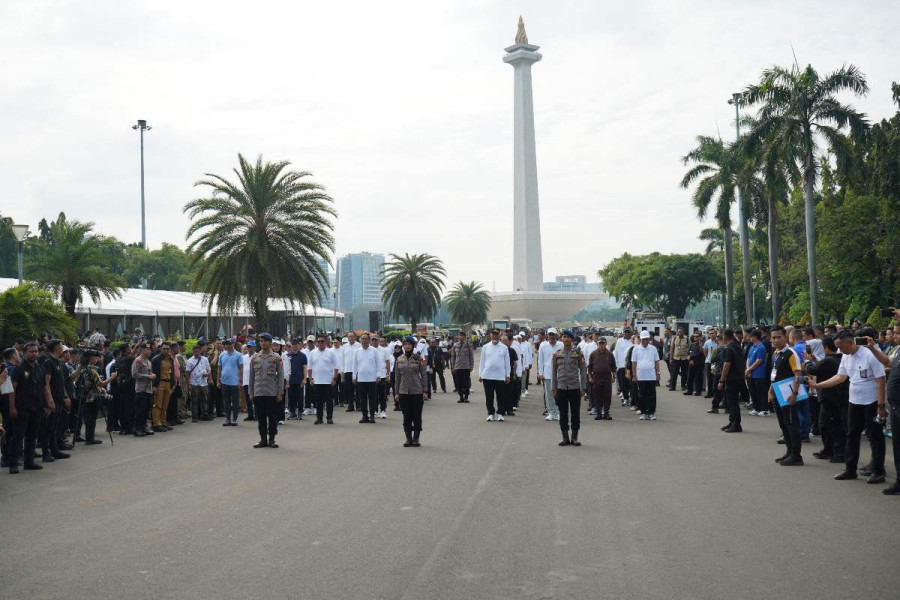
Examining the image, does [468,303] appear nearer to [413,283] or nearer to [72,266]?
[413,283]

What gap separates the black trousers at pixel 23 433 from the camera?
11.0 meters

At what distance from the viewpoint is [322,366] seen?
1738 cm

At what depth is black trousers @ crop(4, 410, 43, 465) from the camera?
10953 millimetres

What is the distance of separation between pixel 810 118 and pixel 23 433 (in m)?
30.9

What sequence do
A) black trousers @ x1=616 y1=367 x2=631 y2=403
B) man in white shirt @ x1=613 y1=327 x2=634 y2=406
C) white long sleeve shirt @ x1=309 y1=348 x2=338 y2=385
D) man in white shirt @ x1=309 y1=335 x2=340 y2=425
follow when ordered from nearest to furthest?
man in white shirt @ x1=309 y1=335 x2=340 y2=425, white long sleeve shirt @ x1=309 y1=348 x2=338 y2=385, man in white shirt @ x1=613 y1=327 x2=634 y2=406, black trousers @ x1=616 y1=367 x2=631 y2=403

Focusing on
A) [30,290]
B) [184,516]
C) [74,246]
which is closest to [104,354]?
[30,290]

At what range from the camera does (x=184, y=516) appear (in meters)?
7.89

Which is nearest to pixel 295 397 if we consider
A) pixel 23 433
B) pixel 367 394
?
pixel 367 394

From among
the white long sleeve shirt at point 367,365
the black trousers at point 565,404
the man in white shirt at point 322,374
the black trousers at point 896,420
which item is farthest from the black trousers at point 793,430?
the man in white shirt at point 322,374

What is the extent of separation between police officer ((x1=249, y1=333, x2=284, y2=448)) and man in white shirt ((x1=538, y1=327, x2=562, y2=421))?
5.85 metres

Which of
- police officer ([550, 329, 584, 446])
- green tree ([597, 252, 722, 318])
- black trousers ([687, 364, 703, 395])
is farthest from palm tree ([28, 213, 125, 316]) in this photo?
green tree ([597, 252, 722, 318])

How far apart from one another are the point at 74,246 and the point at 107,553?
2739 cm

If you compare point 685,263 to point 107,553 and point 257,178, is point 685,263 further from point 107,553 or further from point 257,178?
point 107,553

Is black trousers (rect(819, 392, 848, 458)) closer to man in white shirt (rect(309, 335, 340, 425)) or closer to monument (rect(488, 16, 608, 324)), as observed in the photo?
man in white shirt (rect(309, 335, 340, 425))
